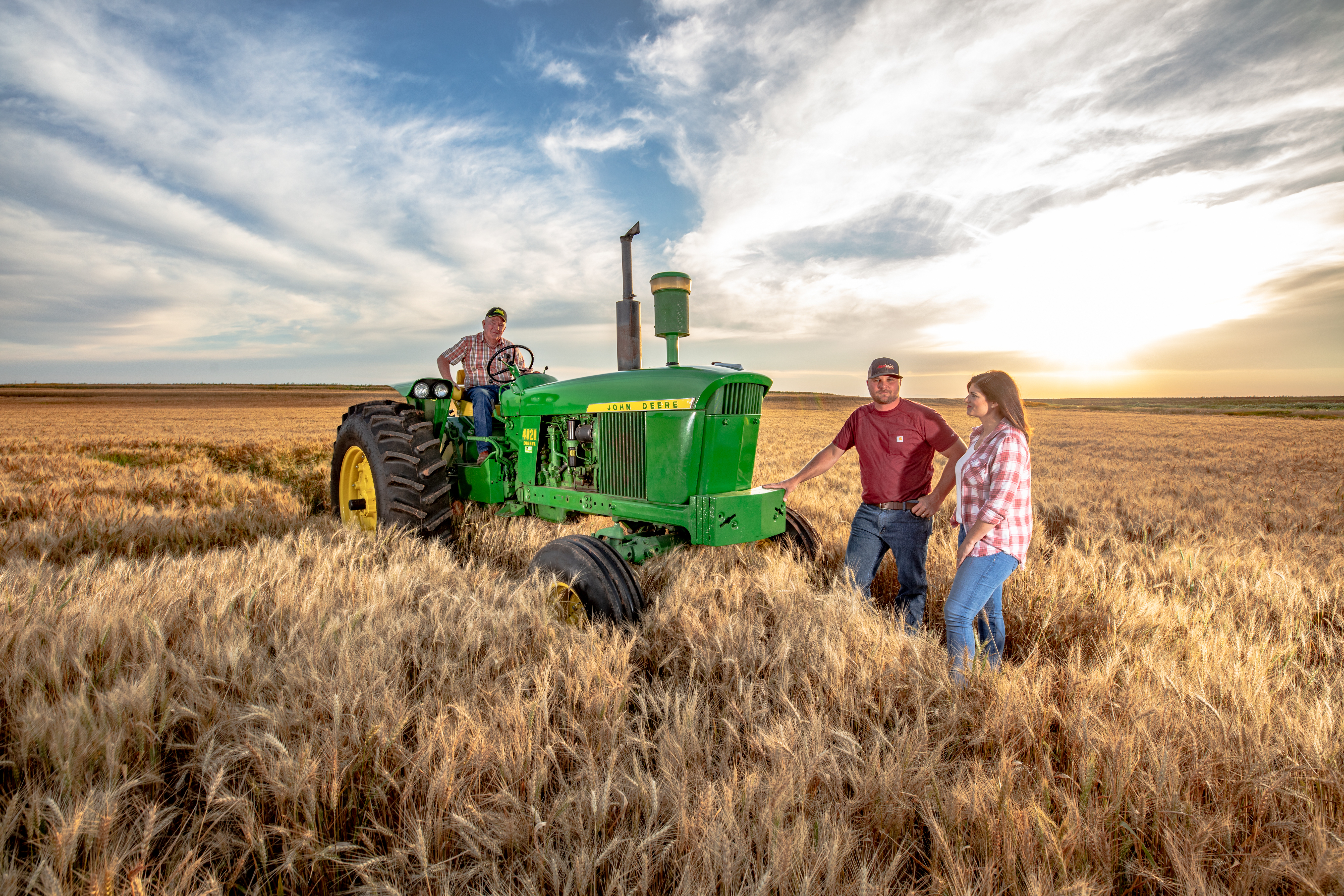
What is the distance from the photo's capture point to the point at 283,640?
2.83 meters

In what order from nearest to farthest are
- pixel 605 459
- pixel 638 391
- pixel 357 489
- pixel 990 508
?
1. pixel 990 508
2. pixel 638 391
3. pixel 605 459
4. pixel 357 489

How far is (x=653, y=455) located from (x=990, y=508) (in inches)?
76.7

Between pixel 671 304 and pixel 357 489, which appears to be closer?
pixel 671 304

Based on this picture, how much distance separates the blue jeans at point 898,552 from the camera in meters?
3.84

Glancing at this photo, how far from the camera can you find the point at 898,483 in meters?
3.88

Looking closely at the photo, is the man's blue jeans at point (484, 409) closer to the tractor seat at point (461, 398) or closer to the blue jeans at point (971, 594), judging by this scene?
the tractor seat at point (461, 398)

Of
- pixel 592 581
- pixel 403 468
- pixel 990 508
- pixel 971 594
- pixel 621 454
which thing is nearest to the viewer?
pixel 990 508

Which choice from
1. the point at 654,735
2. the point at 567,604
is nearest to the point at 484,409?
the point at 567,604

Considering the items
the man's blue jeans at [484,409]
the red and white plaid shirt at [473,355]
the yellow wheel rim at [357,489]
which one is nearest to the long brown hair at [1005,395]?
the man's blue jeans at [484,409]

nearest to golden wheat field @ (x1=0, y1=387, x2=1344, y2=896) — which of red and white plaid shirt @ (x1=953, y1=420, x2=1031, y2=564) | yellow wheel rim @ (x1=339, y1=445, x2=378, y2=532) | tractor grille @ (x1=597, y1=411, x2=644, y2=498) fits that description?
red and white plaid shirt @ (x1=953, y1=420, x2=1031, y2=564)

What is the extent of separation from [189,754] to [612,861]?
1.56 m

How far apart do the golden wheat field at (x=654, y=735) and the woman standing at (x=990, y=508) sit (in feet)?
0.80

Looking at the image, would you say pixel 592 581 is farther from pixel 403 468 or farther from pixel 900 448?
pixel 403 468

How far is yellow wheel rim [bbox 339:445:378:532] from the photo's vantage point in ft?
20.0
